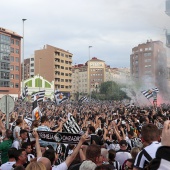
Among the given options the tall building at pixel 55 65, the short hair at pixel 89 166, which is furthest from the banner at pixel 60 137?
the tall building at pixel 55 65

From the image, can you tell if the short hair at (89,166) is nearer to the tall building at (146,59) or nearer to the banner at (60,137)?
the banner at (60,137)

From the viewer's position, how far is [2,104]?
1209cm

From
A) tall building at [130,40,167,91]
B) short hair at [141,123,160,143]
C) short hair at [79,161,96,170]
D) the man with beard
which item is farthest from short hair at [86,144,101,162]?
tall building at [130,40,167,91]

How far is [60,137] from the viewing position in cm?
688

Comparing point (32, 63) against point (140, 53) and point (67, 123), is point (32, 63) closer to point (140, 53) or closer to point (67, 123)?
point (140, 53)

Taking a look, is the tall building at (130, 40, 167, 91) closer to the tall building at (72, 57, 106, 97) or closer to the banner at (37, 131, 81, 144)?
the tall building at (72, 57, 106, 97)

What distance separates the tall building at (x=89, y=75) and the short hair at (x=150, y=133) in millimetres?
171502

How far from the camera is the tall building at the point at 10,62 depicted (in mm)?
99812

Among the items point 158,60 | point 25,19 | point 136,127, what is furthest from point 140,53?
point 136,127

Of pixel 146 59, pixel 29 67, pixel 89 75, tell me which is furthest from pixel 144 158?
pixel 89 75

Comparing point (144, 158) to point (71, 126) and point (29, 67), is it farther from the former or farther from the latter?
point (29, 67)

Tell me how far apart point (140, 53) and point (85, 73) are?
121 ft

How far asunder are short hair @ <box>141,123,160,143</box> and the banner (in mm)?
2216

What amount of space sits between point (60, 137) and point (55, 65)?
131 meters
